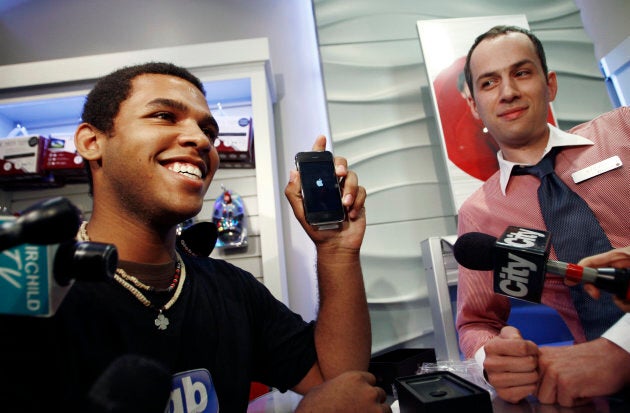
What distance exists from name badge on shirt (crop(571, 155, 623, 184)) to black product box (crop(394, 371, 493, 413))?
36.1 inches

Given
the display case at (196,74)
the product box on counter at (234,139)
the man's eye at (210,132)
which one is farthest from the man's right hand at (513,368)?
the product box on counter at (234,139)

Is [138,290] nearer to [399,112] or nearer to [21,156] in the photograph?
[21,156]

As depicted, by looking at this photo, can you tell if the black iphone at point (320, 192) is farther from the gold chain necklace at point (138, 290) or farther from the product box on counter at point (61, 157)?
the product box on counter at point (61, 157)

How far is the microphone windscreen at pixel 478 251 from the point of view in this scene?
718 millimetres

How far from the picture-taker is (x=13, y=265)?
1.31ft

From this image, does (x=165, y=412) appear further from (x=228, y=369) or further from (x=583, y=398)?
(x=583, y=398)

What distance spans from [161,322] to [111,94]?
694 mm

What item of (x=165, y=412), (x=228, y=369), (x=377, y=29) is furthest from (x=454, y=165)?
(x=165, y=412)

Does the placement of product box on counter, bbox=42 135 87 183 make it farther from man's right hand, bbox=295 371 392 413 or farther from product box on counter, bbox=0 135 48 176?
man's right hand, bbox=295 371 392 413

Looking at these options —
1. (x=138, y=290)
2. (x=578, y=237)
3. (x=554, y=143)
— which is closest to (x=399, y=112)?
(x=554, y=143)

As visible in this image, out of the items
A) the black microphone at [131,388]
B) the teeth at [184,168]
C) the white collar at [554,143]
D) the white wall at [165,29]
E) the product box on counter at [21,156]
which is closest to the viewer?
the black microphone at [131,388]

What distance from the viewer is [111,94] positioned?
107 centimetres

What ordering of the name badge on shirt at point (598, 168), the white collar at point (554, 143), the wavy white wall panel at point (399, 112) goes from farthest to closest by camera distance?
the wavy white wall panel at point (399, 112) < the white collar at point (554, 143) < the name badge on shirt at point (598, 168)

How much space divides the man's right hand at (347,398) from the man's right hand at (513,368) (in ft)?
0.81
